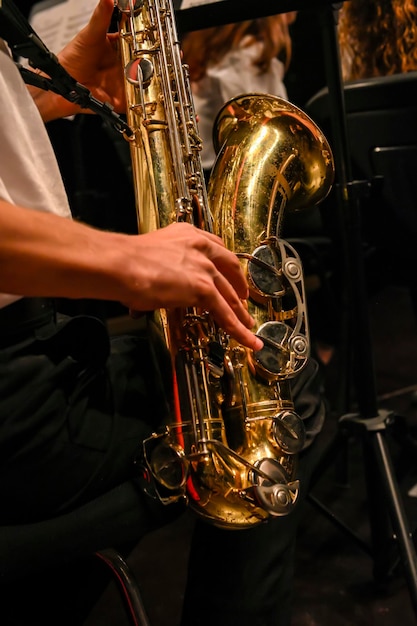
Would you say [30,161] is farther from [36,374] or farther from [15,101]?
[36,374]

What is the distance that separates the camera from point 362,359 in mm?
1438

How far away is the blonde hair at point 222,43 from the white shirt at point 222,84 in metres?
0.02

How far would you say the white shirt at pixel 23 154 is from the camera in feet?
2.90

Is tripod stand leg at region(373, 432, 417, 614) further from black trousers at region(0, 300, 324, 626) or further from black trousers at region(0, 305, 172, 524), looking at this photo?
black trousers at region(0, 305, 172, 524)

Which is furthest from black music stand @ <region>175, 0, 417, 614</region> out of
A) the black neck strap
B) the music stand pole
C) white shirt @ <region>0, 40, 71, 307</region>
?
white shirt @ <region>0, 40, 71, 307</region>

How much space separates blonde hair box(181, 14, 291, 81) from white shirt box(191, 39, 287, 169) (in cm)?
2

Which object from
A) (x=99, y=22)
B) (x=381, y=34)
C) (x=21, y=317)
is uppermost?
(x=381, y=34)

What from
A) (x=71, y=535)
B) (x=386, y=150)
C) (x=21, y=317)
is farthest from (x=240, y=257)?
(x=386, y=150)

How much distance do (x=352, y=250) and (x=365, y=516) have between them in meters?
0.82

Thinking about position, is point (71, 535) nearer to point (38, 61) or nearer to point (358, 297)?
point (38, 61)

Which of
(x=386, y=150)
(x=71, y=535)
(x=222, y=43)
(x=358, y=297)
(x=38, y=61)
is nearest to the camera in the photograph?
(x=71, y=535)

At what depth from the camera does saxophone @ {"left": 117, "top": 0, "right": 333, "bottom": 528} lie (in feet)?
2.82

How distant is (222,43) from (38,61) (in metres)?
1.42

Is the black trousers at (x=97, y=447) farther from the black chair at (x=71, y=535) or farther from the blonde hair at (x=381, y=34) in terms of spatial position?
the blonde hair at (x=381, y=34)
